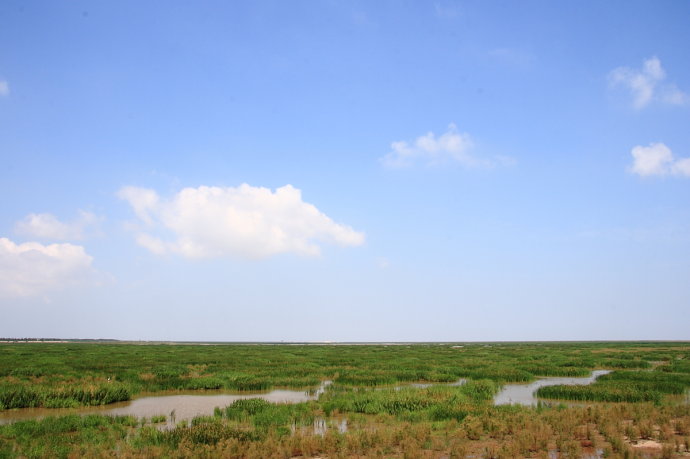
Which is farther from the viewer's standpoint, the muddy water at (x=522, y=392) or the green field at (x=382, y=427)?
the muddy water at (x=522, y=392)

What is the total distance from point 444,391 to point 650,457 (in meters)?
9.30

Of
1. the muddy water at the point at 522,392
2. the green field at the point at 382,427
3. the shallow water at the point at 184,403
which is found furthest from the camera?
the muddy water at the point at 522,392

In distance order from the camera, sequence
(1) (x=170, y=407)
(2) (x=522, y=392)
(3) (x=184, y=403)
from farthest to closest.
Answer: (2) (x=522, y=392)
(3) (x=184, y=403)
(1) (x=170, y=407)

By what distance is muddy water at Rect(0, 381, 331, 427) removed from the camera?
1495 centimetres

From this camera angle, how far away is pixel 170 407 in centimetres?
1689

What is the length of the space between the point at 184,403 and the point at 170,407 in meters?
0.99

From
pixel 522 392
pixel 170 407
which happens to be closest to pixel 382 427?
pixel 170 407

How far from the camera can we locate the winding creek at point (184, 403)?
595 inches

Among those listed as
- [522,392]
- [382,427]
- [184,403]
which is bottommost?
[522,392]

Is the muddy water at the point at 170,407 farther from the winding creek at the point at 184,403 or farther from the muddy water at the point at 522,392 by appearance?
the muddy water at the point at 522,392

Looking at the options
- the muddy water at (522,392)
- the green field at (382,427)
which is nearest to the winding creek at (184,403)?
the muddy water at (522,392)

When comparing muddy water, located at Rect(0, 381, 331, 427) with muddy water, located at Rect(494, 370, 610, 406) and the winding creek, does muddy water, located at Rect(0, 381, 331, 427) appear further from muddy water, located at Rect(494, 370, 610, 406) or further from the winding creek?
muddy water, located at Rect(494, 370, 610, 406)

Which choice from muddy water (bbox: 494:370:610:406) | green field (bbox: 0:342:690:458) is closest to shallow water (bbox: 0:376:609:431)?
muddy water (bbox: 494:370:610:406)

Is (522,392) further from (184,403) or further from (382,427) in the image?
(184,403)
